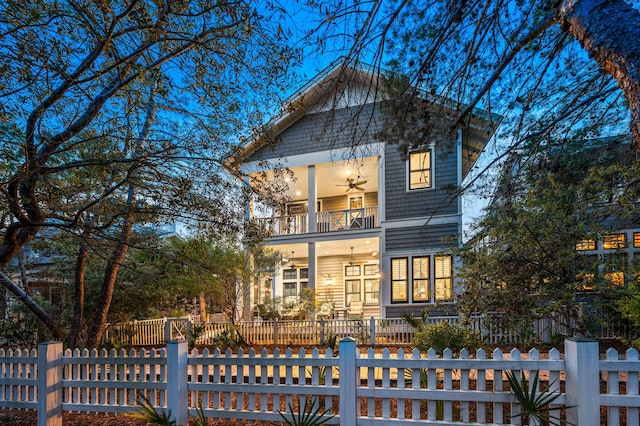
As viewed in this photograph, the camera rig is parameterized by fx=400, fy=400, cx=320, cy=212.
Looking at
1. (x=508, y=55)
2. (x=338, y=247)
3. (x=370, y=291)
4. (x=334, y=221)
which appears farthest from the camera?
(x=370, y=291)

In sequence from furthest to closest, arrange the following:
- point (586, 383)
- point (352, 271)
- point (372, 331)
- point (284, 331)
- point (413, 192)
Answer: point (352, 271) < point (413, 192) < point (284, 331) < point (372, 331) < point (586, 383)

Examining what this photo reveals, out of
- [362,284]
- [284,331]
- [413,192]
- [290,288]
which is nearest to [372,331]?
[284,331]

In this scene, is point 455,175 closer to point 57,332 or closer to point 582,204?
point 582,204

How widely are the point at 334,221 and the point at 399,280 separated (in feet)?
12.8

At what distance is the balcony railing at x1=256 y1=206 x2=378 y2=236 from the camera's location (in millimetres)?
16078

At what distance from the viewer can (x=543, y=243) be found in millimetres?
6125

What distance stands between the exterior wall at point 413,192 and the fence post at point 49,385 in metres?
11.3

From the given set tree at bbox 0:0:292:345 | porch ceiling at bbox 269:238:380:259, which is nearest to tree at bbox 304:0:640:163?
tree at bbox 0:0:292:345

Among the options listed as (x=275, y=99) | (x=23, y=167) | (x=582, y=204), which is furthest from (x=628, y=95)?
(x=23, y=167)

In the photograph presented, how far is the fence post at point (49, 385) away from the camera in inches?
211

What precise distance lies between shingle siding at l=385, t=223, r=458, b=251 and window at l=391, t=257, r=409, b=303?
524mm

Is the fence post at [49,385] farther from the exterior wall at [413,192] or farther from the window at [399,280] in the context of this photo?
the exterior wall at [413,192]

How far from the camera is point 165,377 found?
17.1ft

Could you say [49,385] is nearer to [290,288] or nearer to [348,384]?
[348,384]
